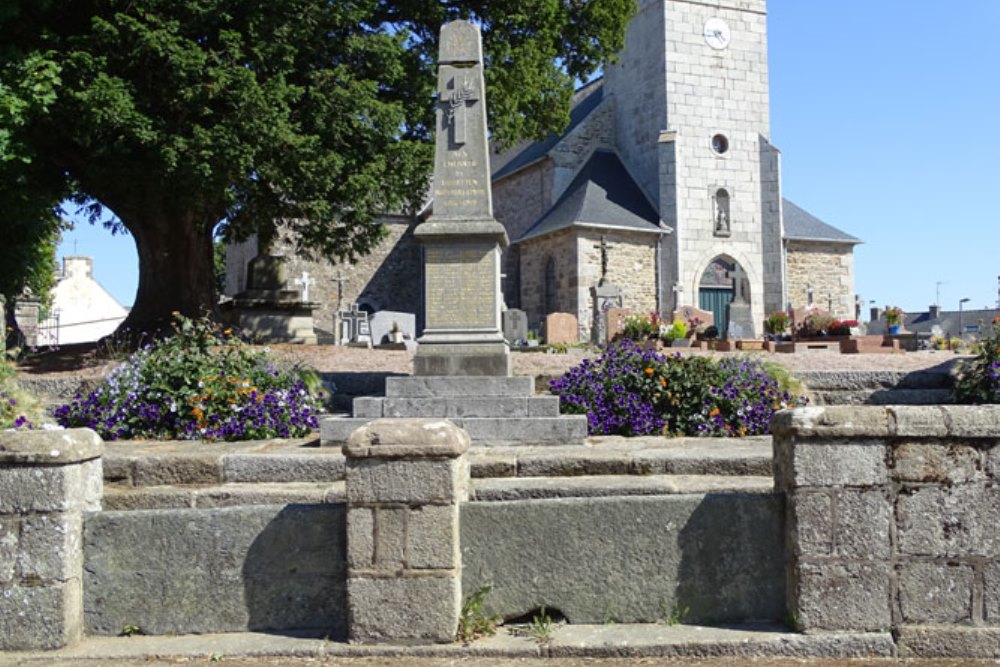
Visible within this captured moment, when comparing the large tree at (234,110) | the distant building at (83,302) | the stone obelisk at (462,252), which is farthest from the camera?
the distant building at (83,302)

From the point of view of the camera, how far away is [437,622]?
3350 mm

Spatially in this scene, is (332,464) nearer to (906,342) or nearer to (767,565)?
(767,565)

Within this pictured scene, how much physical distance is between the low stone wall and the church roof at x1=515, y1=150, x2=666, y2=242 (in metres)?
22.2

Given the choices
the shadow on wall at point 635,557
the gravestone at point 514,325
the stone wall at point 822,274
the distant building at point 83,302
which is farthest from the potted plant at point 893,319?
the distant building at point 83,302

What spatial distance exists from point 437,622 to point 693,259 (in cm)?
2443

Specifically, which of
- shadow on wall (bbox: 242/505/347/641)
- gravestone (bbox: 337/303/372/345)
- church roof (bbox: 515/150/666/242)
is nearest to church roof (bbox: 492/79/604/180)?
church roof (bbox: 515/150/666/242)

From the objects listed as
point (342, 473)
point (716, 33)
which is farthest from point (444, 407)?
point (716, 33)

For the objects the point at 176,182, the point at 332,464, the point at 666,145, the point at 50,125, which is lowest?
the point at 332,464

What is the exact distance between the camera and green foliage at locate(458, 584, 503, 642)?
134 inches

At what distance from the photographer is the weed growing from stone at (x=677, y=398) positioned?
22.9 feet

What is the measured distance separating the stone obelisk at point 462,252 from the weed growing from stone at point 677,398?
900 mm

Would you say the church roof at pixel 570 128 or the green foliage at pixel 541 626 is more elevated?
the church roof at pixel 570 128

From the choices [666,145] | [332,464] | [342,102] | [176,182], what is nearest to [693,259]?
[666,145]

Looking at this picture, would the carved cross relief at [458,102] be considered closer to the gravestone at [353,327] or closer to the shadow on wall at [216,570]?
the shadow on wall at [216,570]
